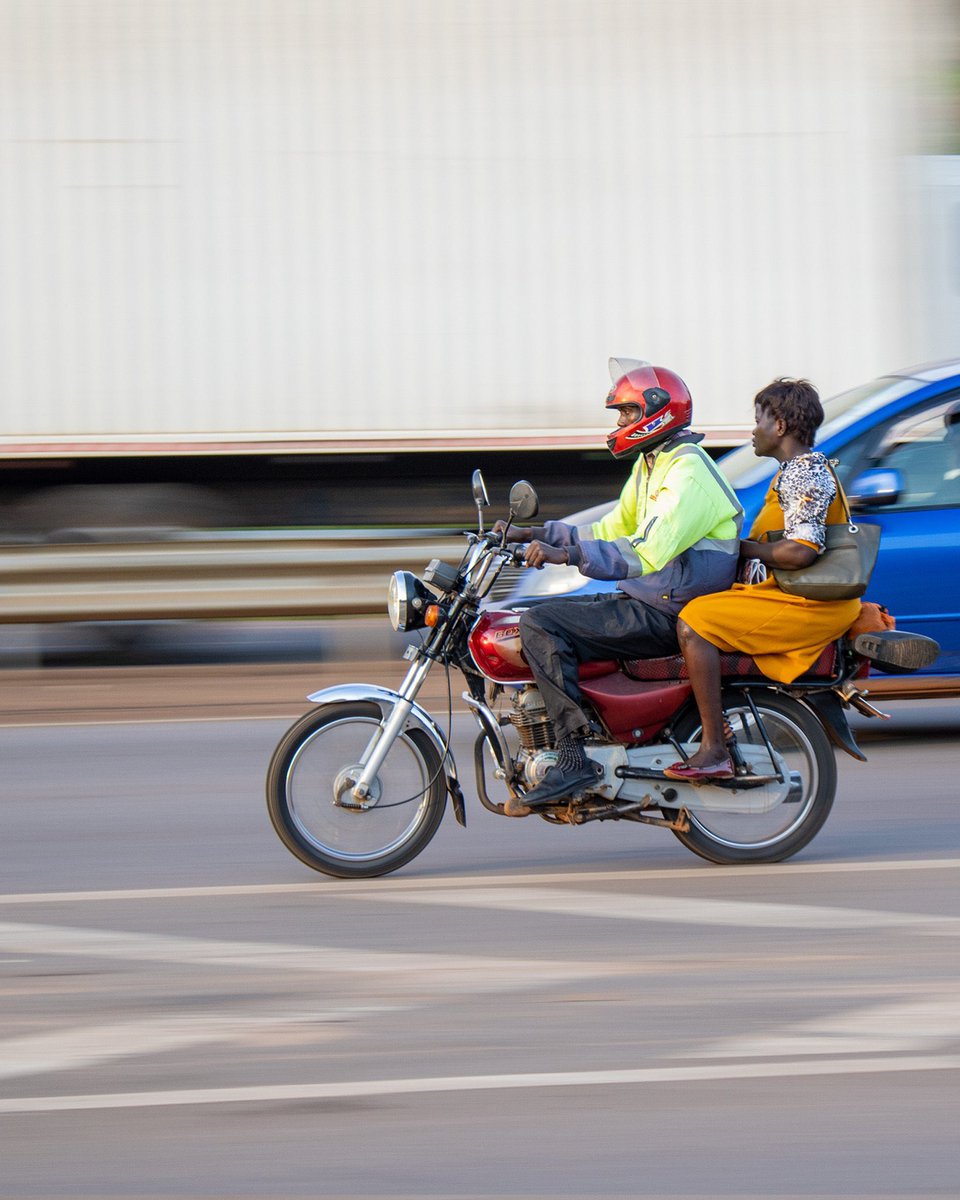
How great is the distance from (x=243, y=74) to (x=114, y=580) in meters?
3.47

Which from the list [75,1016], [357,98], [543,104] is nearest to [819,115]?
[543,104]

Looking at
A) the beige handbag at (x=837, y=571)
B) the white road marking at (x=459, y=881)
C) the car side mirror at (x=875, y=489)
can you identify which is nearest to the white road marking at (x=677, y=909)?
the white road marking at (x=459, y=881)

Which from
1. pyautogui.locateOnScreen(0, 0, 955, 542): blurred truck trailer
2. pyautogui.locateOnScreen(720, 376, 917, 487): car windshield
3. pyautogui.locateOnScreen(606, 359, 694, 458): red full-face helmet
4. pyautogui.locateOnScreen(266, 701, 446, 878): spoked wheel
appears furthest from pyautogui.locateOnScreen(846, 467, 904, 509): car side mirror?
pyautogui.locateOnScreen(0, 0, 955, 542): blurred truck trailer

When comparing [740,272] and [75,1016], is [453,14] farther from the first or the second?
[75,1016]

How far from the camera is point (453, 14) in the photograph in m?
12.6

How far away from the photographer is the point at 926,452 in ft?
30.2

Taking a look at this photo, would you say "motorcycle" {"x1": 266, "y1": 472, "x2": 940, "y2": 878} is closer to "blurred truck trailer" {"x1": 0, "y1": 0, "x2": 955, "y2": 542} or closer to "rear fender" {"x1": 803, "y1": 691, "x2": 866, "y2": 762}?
"rear fender" {"x1": 803, "y1": 691, "x2": 866, "y2": 762}

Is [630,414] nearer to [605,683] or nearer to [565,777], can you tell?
[605,683]

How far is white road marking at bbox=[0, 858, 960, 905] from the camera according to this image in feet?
21.1

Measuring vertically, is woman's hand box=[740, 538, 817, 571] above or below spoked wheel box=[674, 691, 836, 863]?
above


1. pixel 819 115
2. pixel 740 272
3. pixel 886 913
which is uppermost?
pixel 819 115

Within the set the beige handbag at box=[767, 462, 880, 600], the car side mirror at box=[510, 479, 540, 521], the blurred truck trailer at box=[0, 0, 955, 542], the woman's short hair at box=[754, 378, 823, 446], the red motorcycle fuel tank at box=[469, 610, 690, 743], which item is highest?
the blurred truck trailer at box=[0, 0, 955, 542]

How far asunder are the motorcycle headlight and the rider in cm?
35

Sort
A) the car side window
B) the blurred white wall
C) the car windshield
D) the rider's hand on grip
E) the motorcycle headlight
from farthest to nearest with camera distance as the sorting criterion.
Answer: the blurred white wall
the car windshield
the car side window
the motorcycle headlight
the rider's hand on grip
